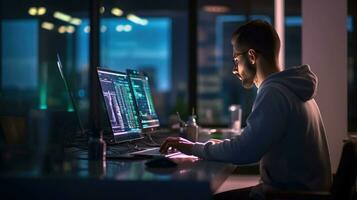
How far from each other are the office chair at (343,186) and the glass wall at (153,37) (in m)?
6.10

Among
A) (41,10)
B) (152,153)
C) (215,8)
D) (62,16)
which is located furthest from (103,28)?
(152,153)

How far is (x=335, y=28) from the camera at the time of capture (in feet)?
17.1

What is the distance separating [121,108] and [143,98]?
19.9 inches

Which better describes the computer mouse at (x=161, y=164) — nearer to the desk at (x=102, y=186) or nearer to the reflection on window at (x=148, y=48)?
the desk at (x=102, y=186)

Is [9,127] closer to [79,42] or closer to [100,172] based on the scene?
[100,172]

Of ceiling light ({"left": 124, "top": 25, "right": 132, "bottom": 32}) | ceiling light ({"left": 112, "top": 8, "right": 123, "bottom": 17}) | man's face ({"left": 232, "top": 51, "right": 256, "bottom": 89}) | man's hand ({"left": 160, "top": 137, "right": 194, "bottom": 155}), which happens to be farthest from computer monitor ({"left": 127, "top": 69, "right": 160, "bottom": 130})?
ceiling light ({"left": 124, "top": 25, "right": 132, "bottom": 32})

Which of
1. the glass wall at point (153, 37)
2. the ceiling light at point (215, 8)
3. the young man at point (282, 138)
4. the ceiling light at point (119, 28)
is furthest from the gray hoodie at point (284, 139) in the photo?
the ceiling light at point (119, 28)

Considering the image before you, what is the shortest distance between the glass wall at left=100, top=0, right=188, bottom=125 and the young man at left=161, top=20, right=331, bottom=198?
19.2ft

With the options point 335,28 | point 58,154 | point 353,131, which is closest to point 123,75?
point 58,154

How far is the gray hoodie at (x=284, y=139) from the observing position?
1959 mm

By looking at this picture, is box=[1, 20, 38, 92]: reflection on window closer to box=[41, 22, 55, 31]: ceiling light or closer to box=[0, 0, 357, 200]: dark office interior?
box=[0, 0, 357, 200]: dark office interior

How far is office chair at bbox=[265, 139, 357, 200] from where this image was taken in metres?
1.84

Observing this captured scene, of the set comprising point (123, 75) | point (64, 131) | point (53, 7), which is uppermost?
point (53, 7)

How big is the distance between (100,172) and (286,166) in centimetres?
72
